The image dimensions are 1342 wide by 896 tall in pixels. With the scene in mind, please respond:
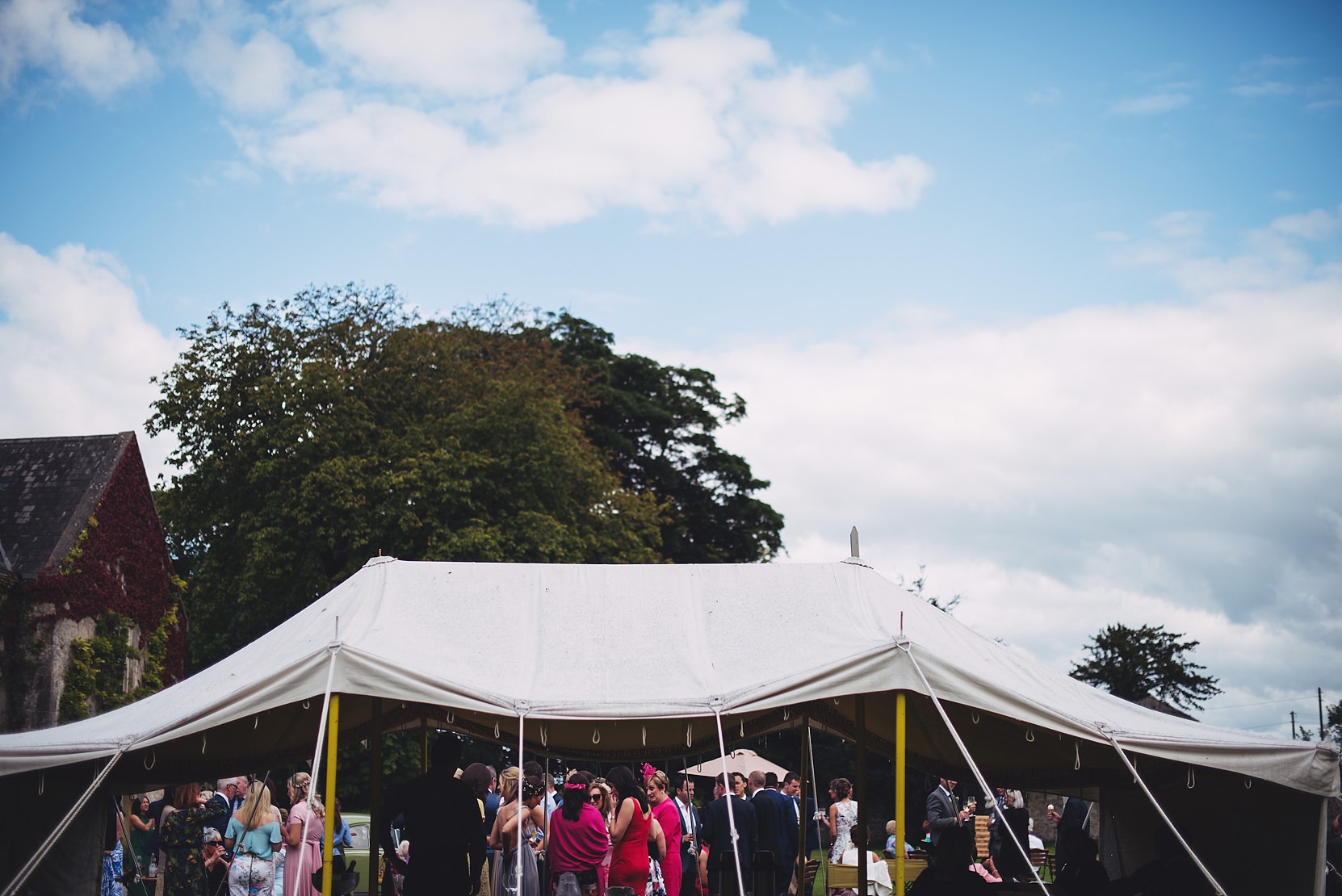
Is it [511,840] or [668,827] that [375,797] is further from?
[668,827]

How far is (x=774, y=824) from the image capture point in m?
11.0

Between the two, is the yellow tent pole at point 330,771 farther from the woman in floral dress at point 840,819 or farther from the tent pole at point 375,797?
the woman in floral dress at point 840,819

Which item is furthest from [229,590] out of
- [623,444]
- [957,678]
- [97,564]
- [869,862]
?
[957,678]

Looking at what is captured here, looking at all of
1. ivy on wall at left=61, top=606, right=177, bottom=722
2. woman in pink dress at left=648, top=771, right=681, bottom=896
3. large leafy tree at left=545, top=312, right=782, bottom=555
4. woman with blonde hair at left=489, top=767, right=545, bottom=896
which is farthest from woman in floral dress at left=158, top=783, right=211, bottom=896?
large leafy tree at left=545, top=312, right=782, bottom=555

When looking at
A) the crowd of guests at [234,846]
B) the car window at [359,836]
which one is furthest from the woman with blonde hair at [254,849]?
the car window at [359,836]

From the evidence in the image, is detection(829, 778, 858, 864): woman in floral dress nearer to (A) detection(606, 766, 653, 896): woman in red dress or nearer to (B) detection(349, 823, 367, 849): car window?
(A) detection(606, 766, 653, 896): woman in red dress

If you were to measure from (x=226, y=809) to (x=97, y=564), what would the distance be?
15.3 m

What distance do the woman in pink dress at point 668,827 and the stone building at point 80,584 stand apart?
15.2 meters

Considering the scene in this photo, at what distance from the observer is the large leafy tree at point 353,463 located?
24188 mm

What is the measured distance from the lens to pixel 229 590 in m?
25.7

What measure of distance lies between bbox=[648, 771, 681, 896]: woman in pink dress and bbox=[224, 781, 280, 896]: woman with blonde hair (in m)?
3.23

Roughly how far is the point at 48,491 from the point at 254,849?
1747 centimetres

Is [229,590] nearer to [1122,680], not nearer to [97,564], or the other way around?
[97,564]

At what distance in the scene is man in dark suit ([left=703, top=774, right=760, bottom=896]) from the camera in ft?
33.2
